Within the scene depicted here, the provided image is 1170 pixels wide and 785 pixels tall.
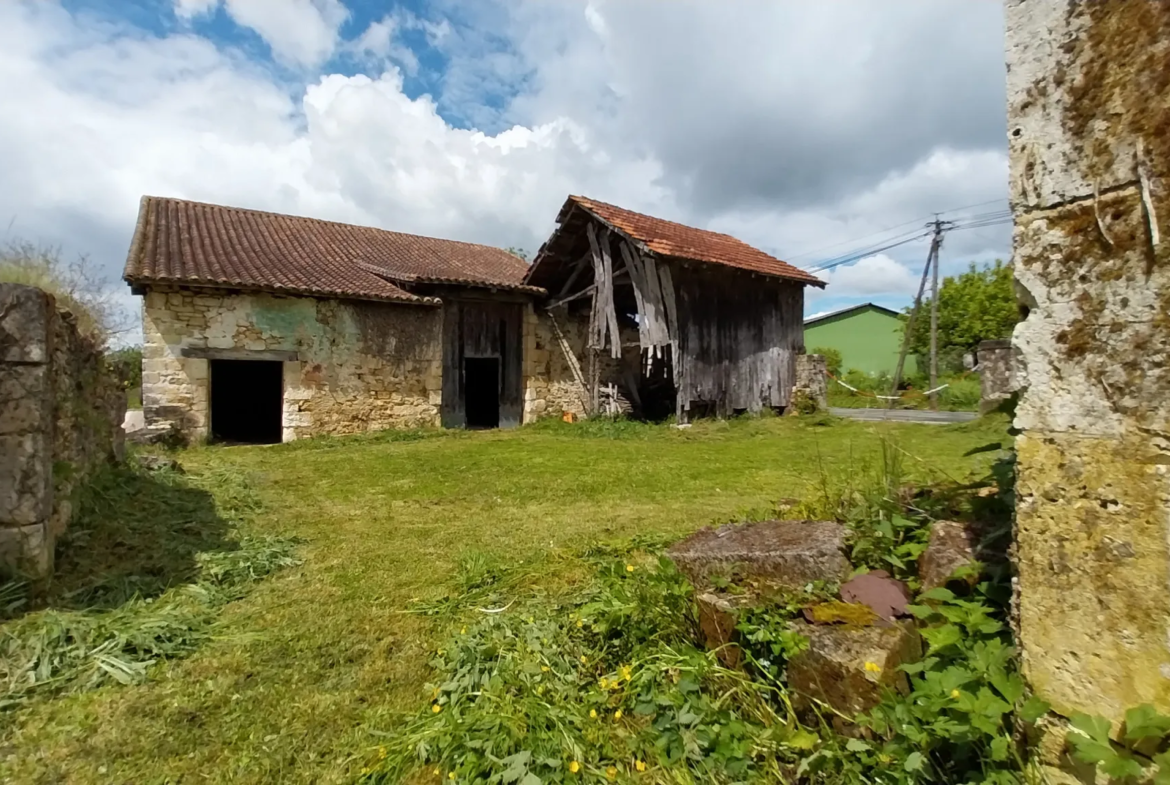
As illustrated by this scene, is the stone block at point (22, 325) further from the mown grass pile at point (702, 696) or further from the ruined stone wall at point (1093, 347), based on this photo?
the ruined stone wall at point (1093, 347)

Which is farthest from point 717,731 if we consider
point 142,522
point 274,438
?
point 274,438

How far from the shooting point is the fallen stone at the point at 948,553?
226 centimetres

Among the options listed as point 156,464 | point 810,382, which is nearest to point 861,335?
point 810,382

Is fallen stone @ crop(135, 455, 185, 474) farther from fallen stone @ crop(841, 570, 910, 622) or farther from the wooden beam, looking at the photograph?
fallen stone @ crop(841, 570, 910, 622)

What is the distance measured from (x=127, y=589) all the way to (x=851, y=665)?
3871 millimetres

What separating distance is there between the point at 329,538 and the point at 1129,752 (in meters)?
4.95

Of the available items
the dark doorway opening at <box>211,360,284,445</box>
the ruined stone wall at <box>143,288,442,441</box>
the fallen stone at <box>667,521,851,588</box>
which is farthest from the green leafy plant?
the dark doorway opening at <box>211,360,284,445</box>

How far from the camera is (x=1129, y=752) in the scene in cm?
149

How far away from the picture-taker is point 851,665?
6.82ft

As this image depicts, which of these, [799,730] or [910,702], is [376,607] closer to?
[799,730]

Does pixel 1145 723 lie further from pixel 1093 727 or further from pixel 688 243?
pixel 688 243

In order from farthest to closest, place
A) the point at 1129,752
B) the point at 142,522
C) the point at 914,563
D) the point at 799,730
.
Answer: the point at 142,522 < the point at 914,563 < the point at 799,730 < the point at 1129,752

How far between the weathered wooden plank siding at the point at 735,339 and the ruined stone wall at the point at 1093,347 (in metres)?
11.1

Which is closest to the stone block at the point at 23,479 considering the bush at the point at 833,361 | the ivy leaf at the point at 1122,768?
the ivy leaf at the point at 1122,768
